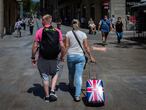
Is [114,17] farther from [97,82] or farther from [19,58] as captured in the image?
[97,82]

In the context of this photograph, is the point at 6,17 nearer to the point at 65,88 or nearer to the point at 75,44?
the point at 65,88

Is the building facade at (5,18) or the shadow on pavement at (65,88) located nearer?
the shadow on pavement at (65,88)

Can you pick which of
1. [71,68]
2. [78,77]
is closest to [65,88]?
[71,68]

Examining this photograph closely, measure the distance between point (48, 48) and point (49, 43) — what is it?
0.10 m

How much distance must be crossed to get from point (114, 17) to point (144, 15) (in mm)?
10904

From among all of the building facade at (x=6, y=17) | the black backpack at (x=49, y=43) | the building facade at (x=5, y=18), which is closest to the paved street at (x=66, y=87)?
the black backpack at (x=49, y=43)

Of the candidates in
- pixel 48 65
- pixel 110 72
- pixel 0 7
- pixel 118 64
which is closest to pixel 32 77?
pixel 110 72

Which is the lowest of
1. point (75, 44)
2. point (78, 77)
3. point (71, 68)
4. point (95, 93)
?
point (95, 93)

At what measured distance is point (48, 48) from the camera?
8.23m

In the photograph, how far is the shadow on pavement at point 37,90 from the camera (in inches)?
360

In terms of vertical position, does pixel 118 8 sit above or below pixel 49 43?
above

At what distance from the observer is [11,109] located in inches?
306

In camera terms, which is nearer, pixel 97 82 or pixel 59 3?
pixel 97 82

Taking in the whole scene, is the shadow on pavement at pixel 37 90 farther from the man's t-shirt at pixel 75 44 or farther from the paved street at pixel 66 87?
the man's t-shirt at pixel 75 44
